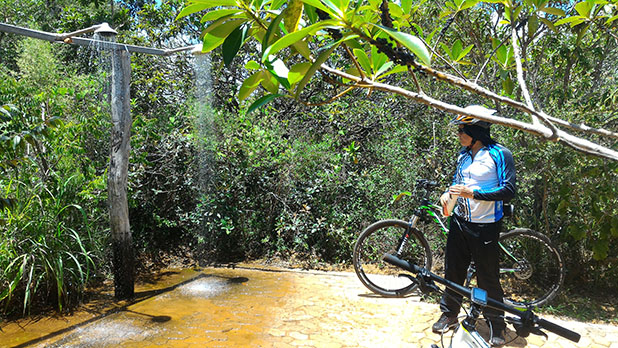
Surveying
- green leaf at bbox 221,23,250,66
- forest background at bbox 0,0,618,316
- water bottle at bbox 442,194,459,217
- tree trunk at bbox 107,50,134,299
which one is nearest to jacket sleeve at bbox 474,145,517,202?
water bottle at bbox 442,194,459,217

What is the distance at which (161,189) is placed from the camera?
601 cm

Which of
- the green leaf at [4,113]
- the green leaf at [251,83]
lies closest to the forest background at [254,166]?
the green leaf at [4,113]

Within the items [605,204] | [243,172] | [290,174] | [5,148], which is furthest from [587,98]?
[5,148]

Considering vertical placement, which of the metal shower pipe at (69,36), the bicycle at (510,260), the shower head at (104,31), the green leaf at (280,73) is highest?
the shower head at (104,31)

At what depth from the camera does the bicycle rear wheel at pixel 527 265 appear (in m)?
4.25

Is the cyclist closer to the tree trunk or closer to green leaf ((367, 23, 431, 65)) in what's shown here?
green leaf ((367, 23, 431, 65))

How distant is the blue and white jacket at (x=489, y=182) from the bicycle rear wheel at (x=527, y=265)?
1254mm

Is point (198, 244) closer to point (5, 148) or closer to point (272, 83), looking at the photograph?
point (5, 148)

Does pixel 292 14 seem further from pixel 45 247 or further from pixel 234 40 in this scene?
pixel 45 247

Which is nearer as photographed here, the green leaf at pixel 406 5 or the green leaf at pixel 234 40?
the green leaf at pixel 234 40

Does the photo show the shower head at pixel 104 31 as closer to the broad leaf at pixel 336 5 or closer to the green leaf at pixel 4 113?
the green leaf at pixel 4 113

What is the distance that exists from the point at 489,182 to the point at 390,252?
1908 mm

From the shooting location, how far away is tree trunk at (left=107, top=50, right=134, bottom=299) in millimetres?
4203

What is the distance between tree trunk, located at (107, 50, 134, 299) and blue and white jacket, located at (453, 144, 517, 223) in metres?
3.29
